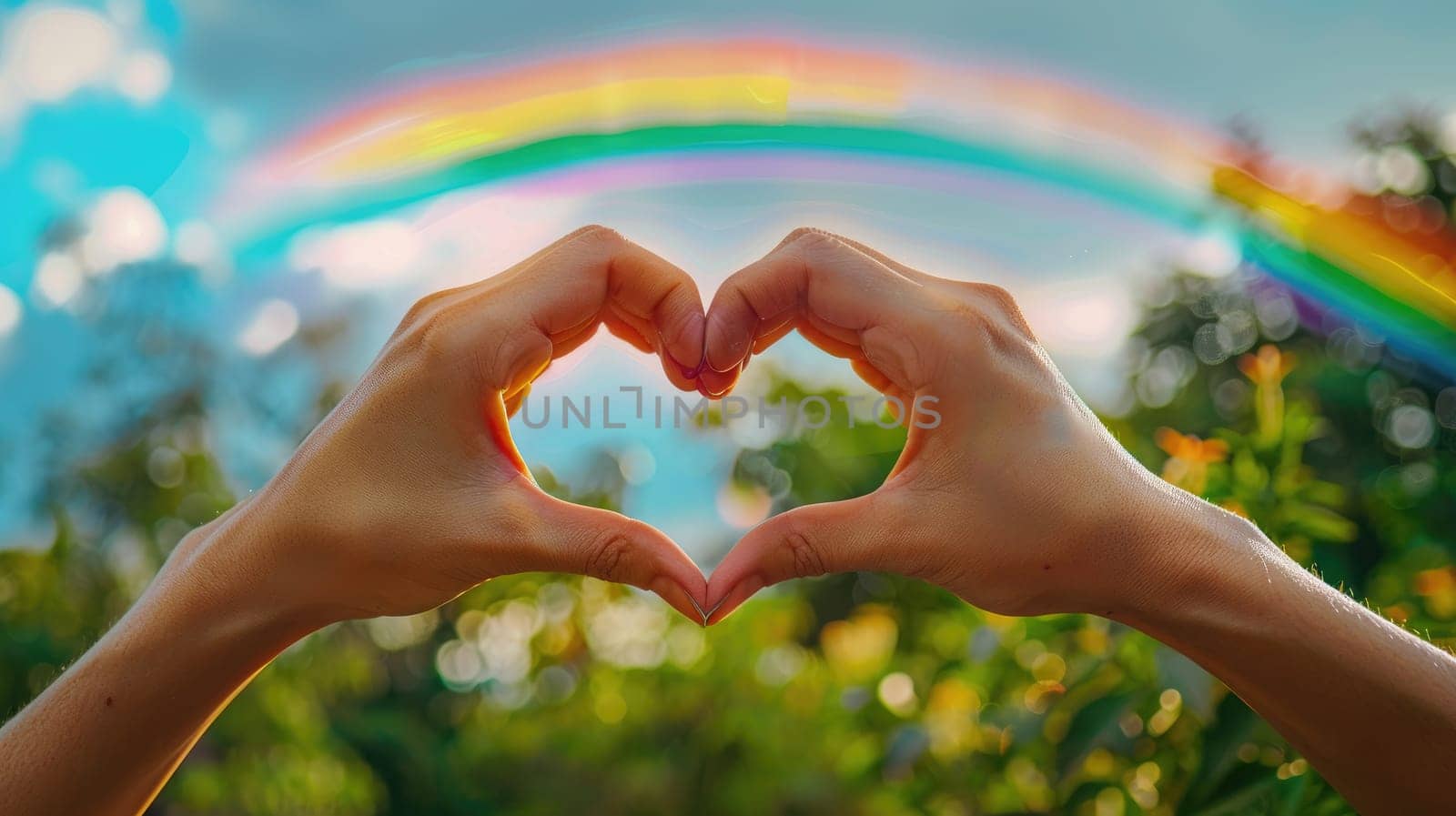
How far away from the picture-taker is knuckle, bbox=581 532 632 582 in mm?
1055

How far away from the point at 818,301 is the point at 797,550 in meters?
0.29

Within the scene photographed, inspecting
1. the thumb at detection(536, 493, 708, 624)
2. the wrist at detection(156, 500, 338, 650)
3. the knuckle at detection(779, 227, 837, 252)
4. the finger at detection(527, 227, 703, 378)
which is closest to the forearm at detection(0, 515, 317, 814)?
the wrist at detection(156, 500, 338, 650)

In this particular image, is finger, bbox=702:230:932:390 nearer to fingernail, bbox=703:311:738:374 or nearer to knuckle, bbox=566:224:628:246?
fingernail, bbox=703:311:738:374

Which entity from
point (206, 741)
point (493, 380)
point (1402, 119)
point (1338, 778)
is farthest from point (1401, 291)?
point (206, 741)

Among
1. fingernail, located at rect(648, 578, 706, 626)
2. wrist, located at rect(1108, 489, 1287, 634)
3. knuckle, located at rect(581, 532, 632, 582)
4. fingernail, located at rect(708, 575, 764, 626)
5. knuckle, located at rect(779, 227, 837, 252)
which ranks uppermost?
knuckle, located at rect(779, 227, 837, 252)

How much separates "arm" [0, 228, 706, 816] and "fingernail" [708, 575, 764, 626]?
0.08 feet

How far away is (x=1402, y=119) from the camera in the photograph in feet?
21.2

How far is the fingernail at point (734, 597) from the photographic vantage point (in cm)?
107

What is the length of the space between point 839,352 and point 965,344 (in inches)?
10.1

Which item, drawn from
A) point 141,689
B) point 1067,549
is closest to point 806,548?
point 1067,549

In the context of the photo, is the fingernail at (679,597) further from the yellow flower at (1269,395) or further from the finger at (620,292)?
the yellow flower at (1269,395)

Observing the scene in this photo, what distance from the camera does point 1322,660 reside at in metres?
0.97

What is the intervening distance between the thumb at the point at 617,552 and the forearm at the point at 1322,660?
18.8 inches

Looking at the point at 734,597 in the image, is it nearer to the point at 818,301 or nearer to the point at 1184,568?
the point at 818,301
